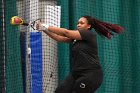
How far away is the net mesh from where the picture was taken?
6438 millimetres

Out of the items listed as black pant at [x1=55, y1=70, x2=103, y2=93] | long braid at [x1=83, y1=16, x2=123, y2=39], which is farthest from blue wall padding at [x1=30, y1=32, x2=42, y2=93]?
black pant at [x1=55, y1=70, x2=103, y2=93]

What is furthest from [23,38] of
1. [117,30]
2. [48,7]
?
[117,30]

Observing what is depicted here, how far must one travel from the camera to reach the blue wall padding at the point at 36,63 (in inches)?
250

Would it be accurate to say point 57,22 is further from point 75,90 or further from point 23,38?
point 75,90

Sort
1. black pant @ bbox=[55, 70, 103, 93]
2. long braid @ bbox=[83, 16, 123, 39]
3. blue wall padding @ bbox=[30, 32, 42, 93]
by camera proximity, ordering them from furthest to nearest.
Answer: blue wall padding @ bbox=[30, 32, 42, 93], long braid @ bbox=[83, 16, 123, 39], black pant @ bbox=[55, 70, 103, 93]

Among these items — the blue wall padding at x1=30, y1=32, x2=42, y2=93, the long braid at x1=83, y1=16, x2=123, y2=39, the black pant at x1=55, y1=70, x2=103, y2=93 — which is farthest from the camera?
the blue wall padding at x1=30, y1=32, x2=42, y2=93

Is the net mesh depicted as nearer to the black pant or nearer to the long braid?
the long braid

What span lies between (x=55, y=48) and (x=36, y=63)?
0.58 m

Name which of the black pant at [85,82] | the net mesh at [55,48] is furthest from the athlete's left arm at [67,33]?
the net mesh at [55,48]

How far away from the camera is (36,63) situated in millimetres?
6430

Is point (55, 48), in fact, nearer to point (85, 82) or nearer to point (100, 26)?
point (100, 26)

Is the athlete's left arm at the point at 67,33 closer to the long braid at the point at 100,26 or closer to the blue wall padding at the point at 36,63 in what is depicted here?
the long braid at the point at 100,26

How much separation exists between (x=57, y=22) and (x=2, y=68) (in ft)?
4.02

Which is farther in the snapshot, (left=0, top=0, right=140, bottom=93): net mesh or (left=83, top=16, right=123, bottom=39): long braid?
(left=0, top=0, right=140, bottom=93): net mesh
